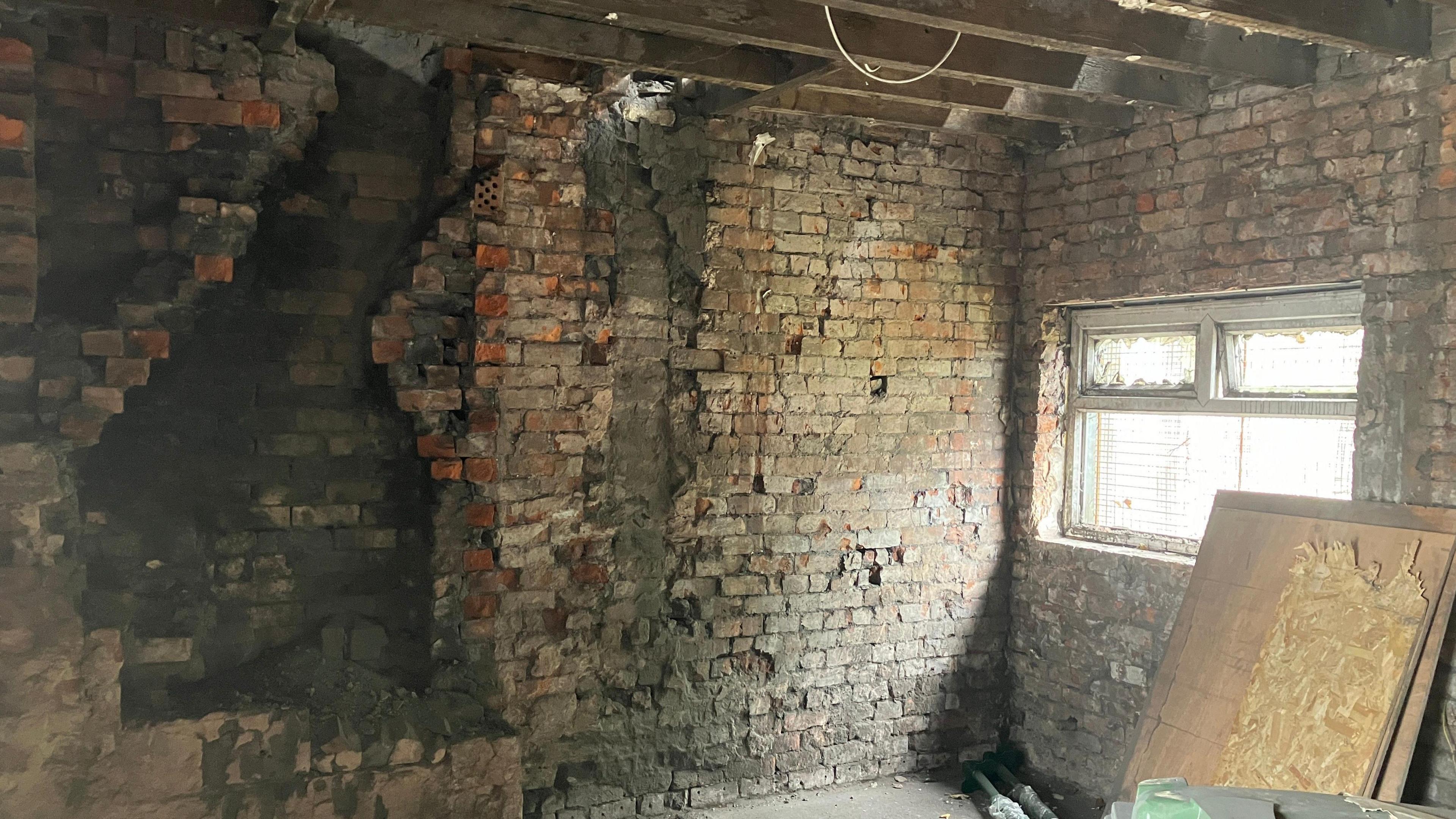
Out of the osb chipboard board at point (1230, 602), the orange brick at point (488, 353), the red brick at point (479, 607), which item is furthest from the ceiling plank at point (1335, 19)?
the red brick at point (479, 607)

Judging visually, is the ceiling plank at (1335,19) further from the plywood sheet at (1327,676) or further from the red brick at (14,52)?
the red brick at (14,52)

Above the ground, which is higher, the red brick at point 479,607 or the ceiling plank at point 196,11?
the ceiling plank at point 196,11

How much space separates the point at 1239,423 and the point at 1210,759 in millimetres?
1245

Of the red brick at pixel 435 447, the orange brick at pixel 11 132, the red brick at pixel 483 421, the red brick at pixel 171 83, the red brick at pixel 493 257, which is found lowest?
the red brick at pixel 435 447

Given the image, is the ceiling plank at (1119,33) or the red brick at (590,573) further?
the red brick at (590,573)

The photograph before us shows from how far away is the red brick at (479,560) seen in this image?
→ 10.9 ft

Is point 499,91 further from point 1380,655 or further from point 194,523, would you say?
point 1380,655

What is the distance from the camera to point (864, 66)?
3.25 metres

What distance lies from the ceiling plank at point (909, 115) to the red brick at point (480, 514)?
1.71 meters

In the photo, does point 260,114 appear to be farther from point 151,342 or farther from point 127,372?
point 127,372

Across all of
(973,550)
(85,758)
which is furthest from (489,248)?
(973,550)

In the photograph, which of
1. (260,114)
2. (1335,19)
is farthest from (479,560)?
(1335,19)

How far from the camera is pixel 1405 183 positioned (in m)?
3.13

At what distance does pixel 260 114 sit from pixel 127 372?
819 millimetres
